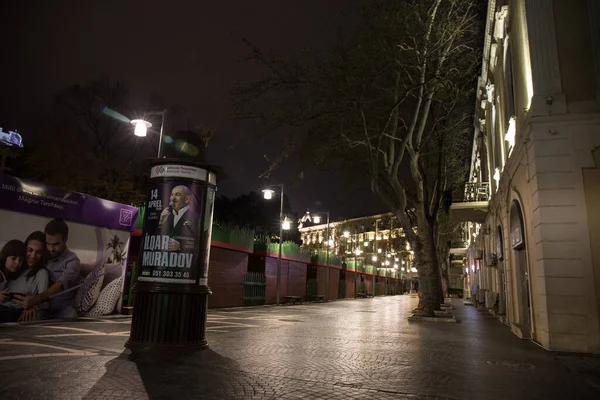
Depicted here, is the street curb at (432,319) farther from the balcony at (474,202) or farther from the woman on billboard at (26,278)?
the woman on billboard at (26,278)

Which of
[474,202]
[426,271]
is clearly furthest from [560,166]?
[474,202]

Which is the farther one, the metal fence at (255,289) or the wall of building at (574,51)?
the metal fence at (255,289)

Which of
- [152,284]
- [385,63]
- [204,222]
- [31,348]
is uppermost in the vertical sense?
[385,63]

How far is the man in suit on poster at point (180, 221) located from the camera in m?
7.72

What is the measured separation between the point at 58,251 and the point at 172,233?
7.19 metres

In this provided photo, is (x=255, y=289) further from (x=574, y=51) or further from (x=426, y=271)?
(x=574, y=51)

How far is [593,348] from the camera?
29.1ft

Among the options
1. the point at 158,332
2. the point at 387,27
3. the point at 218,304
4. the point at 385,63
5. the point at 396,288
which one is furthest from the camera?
the point at 396,288

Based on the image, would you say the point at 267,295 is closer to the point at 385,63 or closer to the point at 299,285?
the point at 299,285

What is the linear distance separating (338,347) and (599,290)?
18.3 ft

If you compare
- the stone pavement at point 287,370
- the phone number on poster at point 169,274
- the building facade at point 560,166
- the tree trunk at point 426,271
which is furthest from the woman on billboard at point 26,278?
the tree trunk at point 426,271

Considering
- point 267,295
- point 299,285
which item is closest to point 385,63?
point 267,295

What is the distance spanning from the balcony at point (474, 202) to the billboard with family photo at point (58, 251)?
584 inches

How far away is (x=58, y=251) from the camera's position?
1288 centimetres
